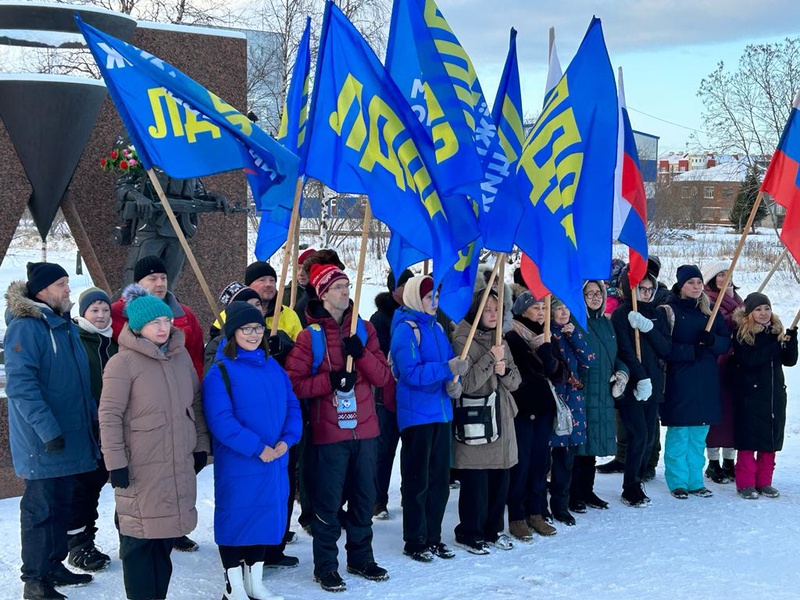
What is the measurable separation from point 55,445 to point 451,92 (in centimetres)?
271

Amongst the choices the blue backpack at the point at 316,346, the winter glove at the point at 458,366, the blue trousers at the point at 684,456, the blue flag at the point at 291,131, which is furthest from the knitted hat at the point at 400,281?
the blue trousers at the point at 684,456

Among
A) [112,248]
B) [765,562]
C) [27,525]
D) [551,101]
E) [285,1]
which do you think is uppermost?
[285,1]

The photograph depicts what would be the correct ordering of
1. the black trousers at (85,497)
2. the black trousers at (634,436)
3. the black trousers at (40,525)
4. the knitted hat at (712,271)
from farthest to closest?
1. the knitted hat at (712,271)
2. the black trousers at (634,436)
3. the black trousers at (85,497)
4. the black trousers at (40,525)

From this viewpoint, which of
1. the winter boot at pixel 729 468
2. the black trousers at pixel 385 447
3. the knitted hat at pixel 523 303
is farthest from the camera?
the winter boot at pixel 729 468

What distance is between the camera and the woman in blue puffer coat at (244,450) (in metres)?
4.60

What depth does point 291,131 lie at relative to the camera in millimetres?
5949

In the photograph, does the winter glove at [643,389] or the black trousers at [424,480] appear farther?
the winter glove at [643,389]

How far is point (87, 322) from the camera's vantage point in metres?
5.15

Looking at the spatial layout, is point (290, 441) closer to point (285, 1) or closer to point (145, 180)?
point (145, 180)

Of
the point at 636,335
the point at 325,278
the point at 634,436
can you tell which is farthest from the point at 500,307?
the point at 634,436

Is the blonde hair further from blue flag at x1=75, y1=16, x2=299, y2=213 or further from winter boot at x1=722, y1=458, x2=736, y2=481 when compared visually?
blue flag at x1=75, y1=16, x2=299, y2=213

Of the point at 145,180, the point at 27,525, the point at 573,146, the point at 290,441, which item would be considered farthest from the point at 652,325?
the point at 27,525

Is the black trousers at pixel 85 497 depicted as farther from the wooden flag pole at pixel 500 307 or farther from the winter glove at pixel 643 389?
the winter glove at pixel 643 389

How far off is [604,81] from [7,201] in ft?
14.1
